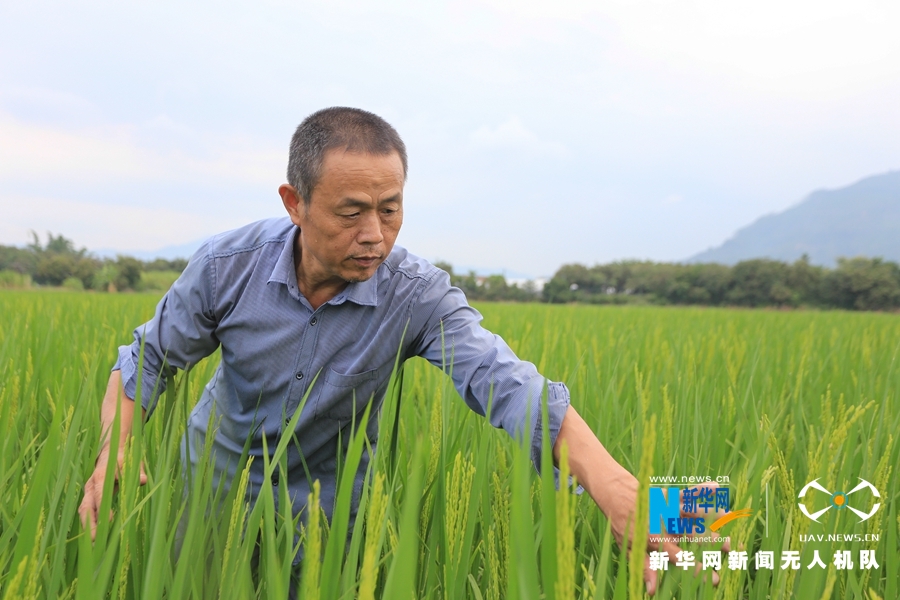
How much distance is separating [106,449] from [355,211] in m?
0.67

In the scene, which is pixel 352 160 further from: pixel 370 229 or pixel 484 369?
pixel 484 369

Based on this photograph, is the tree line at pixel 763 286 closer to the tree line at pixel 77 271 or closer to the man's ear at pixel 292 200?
the tree line at pixel 77 271

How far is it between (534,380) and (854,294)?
22.6 meters

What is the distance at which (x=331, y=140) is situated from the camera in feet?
4.12

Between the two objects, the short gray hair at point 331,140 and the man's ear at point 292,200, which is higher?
the short gray hair at point 331,140

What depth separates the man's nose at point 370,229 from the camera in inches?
48.8

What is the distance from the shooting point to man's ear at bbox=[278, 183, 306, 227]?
136cm

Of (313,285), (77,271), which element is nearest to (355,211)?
(313,285)

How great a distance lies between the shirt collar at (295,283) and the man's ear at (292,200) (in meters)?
0.13

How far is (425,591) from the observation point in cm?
89

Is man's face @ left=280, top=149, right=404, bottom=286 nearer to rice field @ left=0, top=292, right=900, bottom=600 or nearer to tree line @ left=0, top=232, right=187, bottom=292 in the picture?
rice field @ left=0, top=292, right=900, bottom=600

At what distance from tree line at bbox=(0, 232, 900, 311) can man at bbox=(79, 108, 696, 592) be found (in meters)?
15.7

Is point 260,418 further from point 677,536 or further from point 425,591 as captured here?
point 677,536

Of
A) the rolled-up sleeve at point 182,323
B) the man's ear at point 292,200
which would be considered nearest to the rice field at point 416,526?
the rolled-up sleeve at point 182,323
